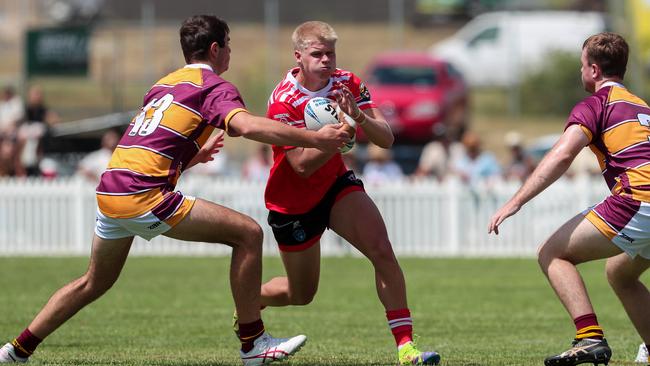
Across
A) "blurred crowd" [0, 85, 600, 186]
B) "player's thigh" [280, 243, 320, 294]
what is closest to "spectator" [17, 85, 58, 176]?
"blurred crowd" [0, 85, 600, 186]

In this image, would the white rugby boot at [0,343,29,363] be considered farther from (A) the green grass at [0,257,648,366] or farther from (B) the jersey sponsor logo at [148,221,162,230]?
(B) the jersey sponsor logo at [148,221,162,230]

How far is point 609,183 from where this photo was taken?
723cm

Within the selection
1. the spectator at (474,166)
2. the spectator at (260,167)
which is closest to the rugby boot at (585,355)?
the spectator at (474,166)

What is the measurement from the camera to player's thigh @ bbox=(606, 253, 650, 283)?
7.36 meters

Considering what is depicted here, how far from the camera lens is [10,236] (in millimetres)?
19078

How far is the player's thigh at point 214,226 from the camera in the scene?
712cm

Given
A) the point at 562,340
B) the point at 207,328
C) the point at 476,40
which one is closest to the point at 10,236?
the point at 207,328

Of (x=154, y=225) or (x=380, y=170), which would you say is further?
(x=380, y=170)

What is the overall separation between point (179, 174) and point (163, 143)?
23 cm

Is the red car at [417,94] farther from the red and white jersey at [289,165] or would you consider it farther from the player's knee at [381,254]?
the player's knee at [381,254]

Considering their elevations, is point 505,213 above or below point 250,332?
above

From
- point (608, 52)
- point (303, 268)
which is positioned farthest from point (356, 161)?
point (608, 52)

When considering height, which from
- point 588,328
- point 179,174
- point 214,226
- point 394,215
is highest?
point 179,174

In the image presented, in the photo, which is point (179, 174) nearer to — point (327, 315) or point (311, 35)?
point (311, 35)
